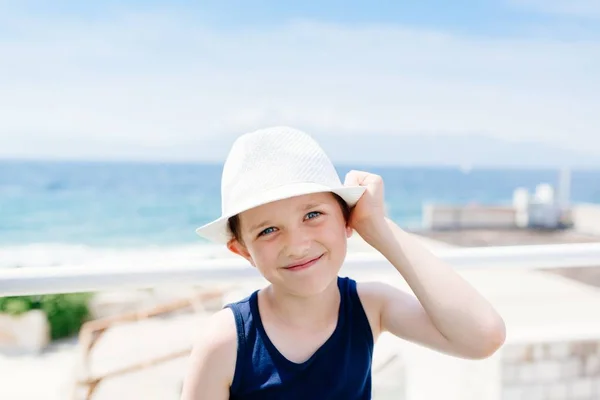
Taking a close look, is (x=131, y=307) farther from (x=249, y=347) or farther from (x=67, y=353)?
(x=249, y=347)

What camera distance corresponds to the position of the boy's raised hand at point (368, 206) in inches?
40.4

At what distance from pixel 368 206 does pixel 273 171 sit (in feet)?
0.64

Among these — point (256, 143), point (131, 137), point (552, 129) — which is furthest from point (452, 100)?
point (256, 143)

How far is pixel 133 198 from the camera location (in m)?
33.9

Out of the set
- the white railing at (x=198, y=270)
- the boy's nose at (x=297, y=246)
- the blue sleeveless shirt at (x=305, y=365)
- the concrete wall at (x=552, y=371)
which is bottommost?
the concrete wall at (x=552, y=371)

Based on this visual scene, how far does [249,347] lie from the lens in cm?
97

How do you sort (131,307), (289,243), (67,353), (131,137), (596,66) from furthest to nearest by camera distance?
1. (596,66)
2. (131,137)
3. (131,307)
4. (67,353)
5. (289,243)

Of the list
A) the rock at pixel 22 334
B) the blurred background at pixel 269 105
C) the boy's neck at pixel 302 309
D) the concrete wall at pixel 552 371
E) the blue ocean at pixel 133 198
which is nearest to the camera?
the boy's neck at pixel 302 309

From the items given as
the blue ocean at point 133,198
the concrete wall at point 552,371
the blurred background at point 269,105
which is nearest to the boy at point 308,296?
the concrete wall at point 552,371

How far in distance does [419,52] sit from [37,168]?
2833 centimetres

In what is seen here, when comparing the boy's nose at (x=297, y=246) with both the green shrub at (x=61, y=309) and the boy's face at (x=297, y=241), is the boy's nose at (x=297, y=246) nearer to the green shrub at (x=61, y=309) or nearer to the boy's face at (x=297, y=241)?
the boy's face at (x=297, y=241)

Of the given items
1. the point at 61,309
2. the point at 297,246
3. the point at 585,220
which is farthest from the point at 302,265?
the point at 585,220

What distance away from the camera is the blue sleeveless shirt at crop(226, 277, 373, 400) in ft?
3.16

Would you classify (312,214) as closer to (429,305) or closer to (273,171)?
(273,171)
